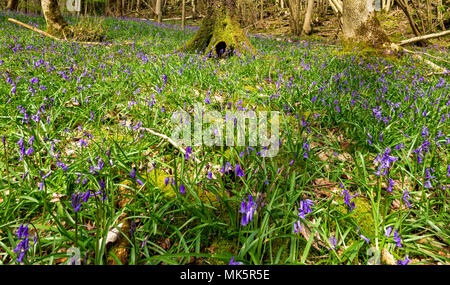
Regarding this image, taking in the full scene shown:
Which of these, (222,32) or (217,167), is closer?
(217,167)

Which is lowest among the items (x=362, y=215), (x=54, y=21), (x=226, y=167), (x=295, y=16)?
(x=362, y=215)

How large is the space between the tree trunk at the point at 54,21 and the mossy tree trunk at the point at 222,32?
510cm

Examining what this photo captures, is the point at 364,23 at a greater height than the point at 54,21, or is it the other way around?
the point at 54,21

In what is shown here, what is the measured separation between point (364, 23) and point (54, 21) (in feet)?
30.2

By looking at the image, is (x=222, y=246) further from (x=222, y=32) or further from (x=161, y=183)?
(x=222, y=32)

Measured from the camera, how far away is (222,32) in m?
5.86

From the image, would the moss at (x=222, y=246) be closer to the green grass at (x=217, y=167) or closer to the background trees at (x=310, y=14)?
the green grass at (x=217, y=167)

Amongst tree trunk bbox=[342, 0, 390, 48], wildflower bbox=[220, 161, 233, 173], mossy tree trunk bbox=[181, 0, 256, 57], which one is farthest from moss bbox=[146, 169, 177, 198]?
tree trunk bbox=[342, 0, 390, 48]

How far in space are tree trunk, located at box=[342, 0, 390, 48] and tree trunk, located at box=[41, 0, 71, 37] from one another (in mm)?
8416

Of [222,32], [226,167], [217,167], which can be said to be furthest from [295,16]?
[226,167]

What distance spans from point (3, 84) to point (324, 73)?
524cm

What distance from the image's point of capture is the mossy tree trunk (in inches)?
229

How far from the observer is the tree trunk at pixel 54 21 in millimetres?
7992
